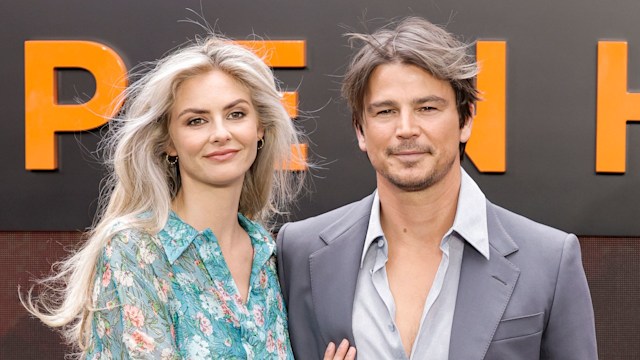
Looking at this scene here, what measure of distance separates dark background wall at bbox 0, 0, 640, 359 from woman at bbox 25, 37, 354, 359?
5.13ft

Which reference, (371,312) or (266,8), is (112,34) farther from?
(371,312)

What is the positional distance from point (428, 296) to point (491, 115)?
1.83m

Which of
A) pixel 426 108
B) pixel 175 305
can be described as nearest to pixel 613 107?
pixel 426 108

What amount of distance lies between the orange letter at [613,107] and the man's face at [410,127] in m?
1.74

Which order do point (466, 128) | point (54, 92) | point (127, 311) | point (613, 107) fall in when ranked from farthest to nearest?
point (54, 92) → point (613, 107) → point (466, 128) → point (127, 311)

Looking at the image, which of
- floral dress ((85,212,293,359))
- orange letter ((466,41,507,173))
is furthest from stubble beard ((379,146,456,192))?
orange letter ((466,41,507,173))

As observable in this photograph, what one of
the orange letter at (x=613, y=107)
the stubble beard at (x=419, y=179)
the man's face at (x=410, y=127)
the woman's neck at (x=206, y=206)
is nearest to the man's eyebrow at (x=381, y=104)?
the man's face at (x=410, y=127)

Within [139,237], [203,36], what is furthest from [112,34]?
[139,237]

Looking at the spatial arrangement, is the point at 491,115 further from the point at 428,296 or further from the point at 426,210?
the point at 428,296

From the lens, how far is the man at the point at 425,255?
2109mm

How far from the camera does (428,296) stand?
2162 mm

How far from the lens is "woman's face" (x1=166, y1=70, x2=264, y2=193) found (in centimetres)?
213

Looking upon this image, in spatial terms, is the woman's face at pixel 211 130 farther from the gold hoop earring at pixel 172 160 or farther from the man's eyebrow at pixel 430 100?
the man's eyebrow at pixel 430 100

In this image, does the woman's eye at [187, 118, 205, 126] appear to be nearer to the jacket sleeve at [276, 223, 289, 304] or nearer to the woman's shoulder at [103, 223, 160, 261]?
the woman's shoulder at [103, 223, 160, 261]
